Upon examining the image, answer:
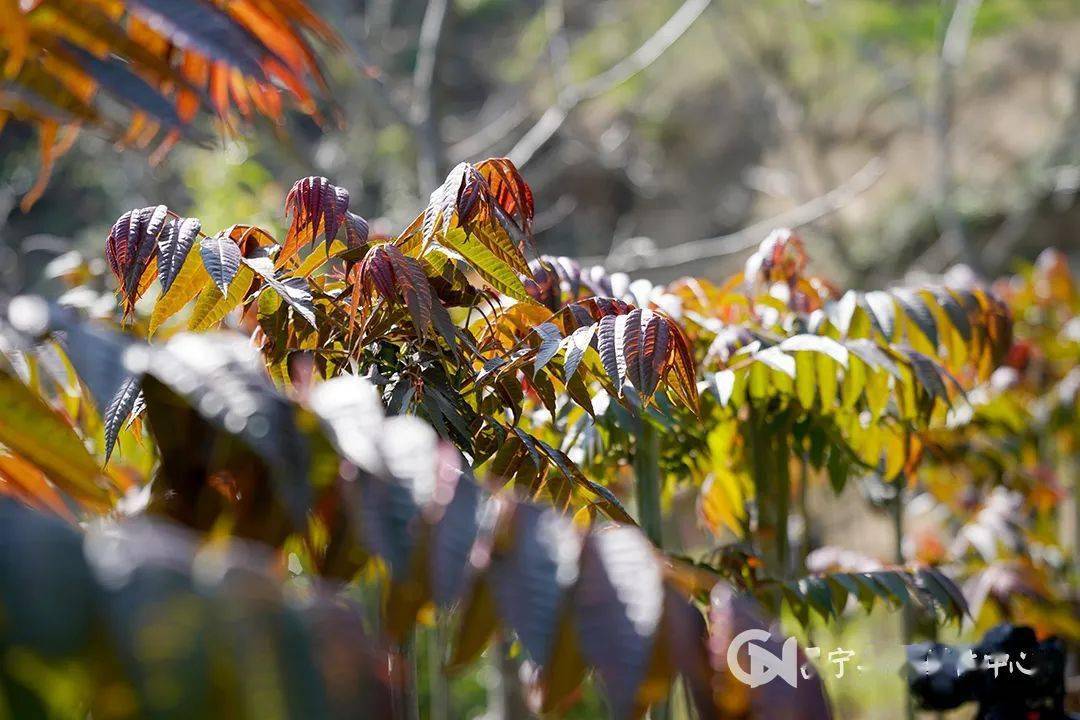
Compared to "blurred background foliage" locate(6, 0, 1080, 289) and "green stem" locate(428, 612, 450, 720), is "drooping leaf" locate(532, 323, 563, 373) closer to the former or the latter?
"green stem" locate(428, 612, 450, 720)

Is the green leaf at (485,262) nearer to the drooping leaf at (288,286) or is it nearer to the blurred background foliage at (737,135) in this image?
the drooping leaf at (288,286)

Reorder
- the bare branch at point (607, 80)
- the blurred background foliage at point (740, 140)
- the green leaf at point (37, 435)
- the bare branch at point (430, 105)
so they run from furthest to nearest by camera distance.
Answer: the blurred background foliage at point (740, 140) < the bare branch at point (607, 80) < the bare branch at point (430, 105) < the green leaf at point (37, 435)

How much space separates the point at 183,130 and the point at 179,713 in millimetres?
330

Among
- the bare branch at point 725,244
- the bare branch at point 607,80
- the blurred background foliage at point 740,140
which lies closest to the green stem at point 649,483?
the bare branch at point 725,244

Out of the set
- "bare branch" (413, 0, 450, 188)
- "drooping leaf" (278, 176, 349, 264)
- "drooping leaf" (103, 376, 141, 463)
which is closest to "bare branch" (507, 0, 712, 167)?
"bare branch" (413, 0, 450, 188)

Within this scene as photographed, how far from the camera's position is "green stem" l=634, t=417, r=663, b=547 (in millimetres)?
1277

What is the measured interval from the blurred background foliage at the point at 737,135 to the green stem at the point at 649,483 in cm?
308

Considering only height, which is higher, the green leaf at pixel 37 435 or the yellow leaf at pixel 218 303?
the yellow leaf at pixel 218 303

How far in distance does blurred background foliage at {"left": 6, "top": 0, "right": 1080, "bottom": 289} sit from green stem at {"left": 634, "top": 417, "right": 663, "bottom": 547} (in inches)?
121

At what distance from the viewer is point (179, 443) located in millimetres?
668

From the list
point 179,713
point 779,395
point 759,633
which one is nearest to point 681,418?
point 779,395

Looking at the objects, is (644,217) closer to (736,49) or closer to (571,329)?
(736,49)

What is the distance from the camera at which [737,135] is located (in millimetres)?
9320

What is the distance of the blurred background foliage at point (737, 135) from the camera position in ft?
18.7
